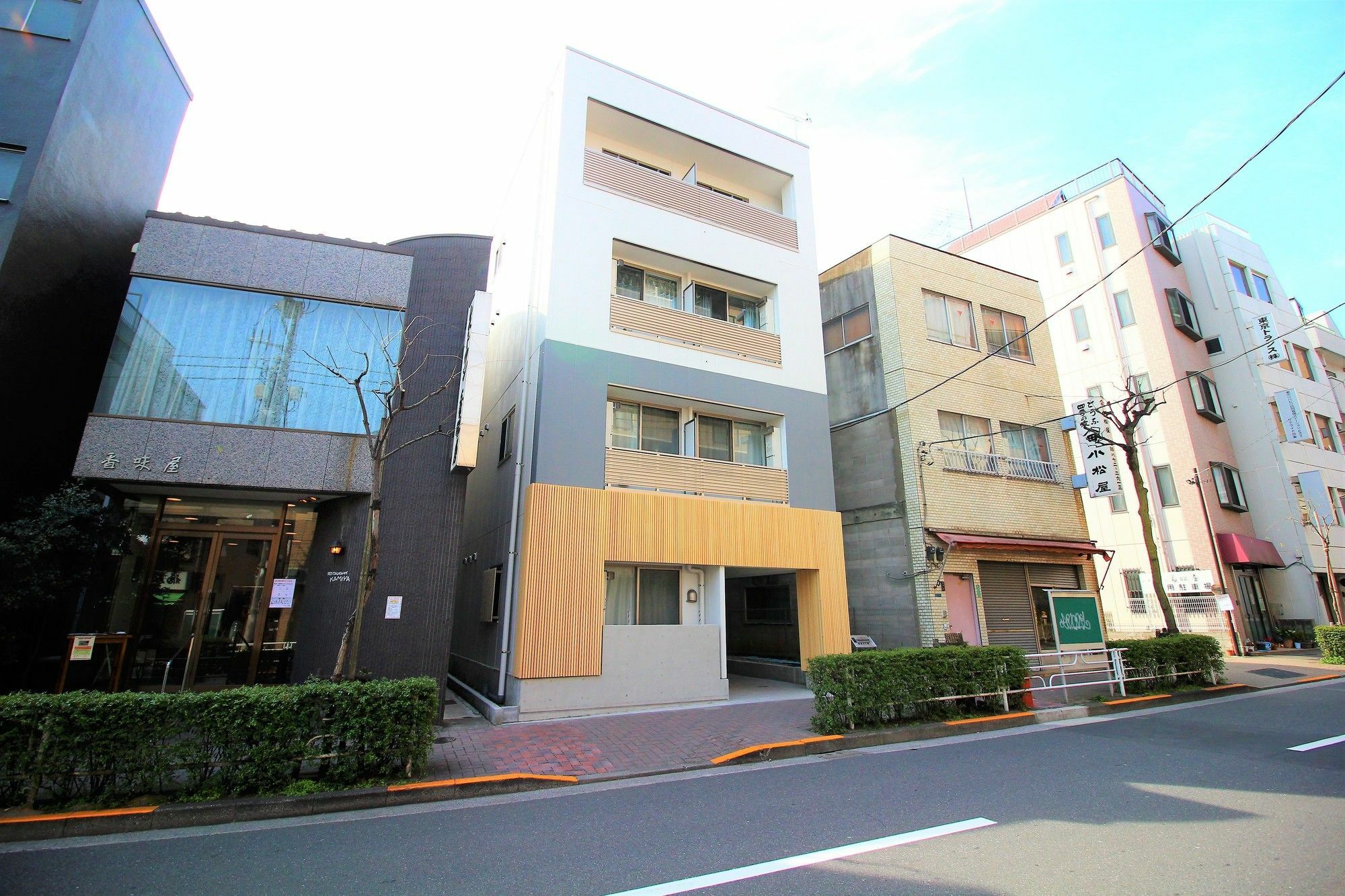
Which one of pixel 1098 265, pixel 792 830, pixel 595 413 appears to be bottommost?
pixel 792 830

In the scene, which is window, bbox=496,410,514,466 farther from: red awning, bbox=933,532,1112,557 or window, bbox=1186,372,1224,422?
window, bbox=1186,372,1224,422

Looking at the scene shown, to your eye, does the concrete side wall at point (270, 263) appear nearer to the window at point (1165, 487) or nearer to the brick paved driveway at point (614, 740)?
the brick paved driveway at point (614, 740)

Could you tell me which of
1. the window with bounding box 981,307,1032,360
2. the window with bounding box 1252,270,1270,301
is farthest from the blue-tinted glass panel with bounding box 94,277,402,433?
the window with bounding box 1252,270,1270,301

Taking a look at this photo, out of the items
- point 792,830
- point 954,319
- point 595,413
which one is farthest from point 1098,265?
point 792,830

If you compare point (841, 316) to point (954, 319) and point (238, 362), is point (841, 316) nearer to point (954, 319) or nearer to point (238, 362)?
point (954, 319)

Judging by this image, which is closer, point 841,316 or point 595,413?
point 595,413

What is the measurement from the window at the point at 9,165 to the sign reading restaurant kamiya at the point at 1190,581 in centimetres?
3054

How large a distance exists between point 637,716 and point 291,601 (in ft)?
20.3

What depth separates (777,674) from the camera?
15195 millimetres

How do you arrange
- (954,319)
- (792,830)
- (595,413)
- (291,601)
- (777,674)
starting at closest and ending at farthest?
1. (792,830)
2. (291,601)
3. (595,413)
4. (777,674)
5. (954,319)

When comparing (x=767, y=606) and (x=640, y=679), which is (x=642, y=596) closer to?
(x=640, y=679)

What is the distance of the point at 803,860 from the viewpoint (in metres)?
4.67

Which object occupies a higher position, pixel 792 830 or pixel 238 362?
pixel 238 362

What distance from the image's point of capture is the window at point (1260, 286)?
94.4ft
